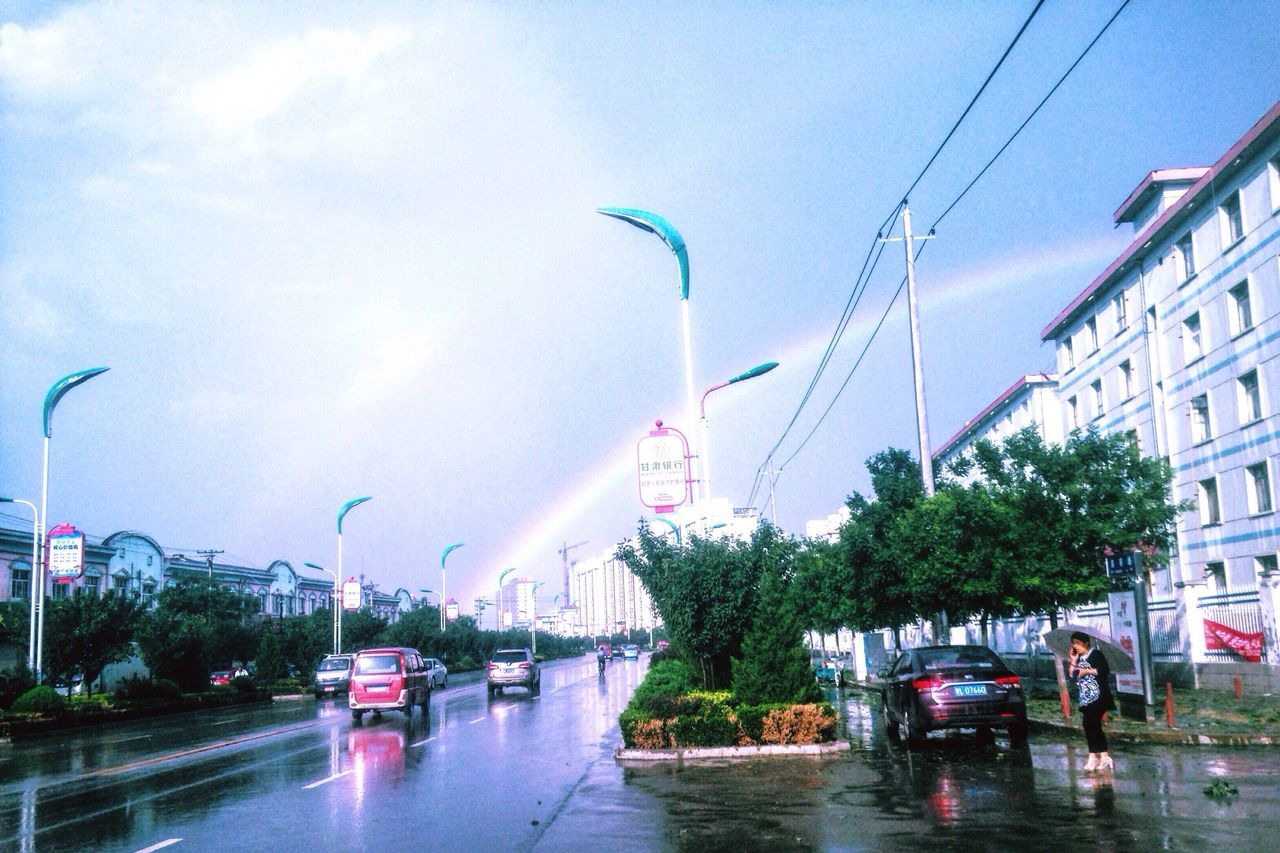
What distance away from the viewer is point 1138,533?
2523 centimetres

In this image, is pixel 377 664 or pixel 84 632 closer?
pixel 377 664

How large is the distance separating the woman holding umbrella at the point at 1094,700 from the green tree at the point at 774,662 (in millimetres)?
4930

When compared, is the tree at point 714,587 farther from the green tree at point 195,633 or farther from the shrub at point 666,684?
the green tree at point 195,633

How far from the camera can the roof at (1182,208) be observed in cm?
3183

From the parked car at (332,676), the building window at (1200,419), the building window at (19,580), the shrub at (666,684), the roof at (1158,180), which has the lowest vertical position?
the parked car at (332,676)

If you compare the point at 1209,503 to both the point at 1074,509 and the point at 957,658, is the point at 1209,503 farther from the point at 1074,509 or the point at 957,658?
the point at 957,658

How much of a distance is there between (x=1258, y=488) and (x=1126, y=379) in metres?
11.8

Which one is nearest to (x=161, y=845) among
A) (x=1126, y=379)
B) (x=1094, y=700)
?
(x=1094, y=700)

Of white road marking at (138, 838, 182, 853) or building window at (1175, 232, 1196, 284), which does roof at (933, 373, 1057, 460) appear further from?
white road marking at (138, 838, 182, 853)

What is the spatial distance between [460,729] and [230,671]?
173 feet

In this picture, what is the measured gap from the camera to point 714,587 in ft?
68.3

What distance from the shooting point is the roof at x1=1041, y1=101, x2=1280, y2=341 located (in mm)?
31828

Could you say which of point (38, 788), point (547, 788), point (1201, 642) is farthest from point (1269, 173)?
point (38, 788)

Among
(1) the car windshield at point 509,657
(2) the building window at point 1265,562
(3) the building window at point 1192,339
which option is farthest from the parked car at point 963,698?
(1) the car windshield at point 509,657
